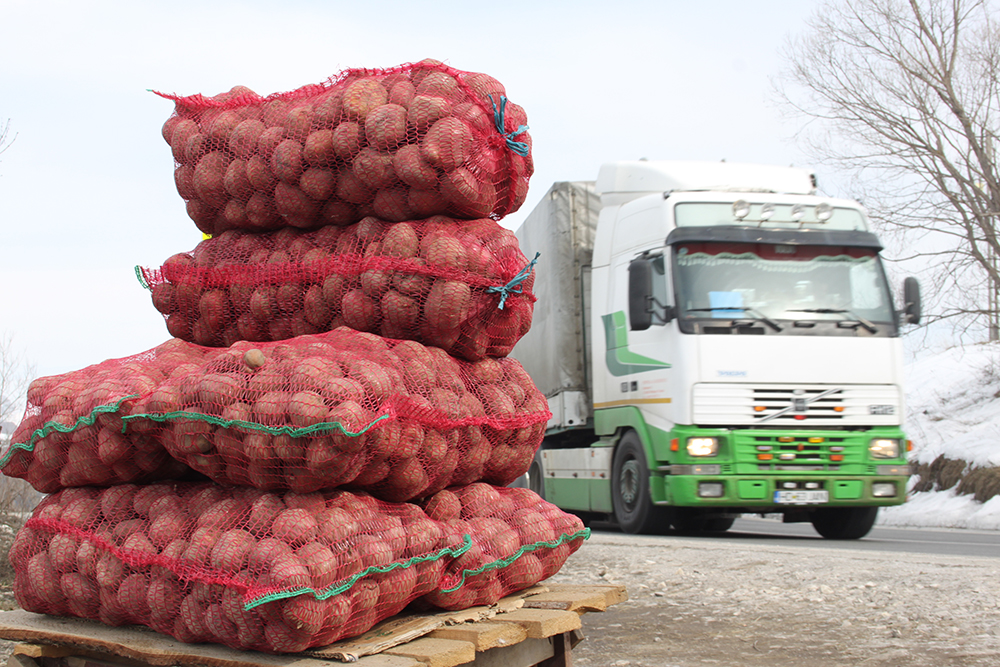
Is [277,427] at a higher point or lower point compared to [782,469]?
higher

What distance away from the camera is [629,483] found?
11.6 m

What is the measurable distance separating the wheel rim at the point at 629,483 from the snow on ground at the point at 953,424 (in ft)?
28.4

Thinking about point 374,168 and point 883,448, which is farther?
point 883,448

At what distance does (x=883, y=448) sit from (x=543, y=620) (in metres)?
7.42

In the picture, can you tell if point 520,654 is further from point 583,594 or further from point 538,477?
point 538,477

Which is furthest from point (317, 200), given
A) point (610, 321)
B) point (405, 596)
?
point (610, 321)

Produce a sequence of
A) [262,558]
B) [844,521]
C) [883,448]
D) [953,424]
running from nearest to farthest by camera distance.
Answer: [262,558]
[883,448]
[844,521]
[953,424]

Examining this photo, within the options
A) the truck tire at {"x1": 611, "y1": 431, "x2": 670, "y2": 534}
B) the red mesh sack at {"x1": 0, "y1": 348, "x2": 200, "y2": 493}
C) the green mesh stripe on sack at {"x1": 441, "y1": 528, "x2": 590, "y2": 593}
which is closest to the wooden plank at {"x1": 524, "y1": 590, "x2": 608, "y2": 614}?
the green mesh stripe on sack at {"x1": 441, "y1": 528, "x2": 590, "y2": 593}

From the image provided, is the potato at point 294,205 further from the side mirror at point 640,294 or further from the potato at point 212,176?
the side mirror at point 640,294

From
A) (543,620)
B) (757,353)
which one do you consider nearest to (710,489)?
(757,353)

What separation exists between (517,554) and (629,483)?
7650 mm

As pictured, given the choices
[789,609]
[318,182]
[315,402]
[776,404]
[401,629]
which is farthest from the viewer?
[776,404]

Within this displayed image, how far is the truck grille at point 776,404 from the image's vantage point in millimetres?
9906

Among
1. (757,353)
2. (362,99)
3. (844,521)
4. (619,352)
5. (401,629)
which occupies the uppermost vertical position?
(362,99)
